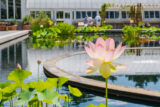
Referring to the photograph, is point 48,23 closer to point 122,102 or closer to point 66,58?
point 66,58

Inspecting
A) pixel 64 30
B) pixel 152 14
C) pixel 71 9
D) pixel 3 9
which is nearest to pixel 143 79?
pixel 64 30

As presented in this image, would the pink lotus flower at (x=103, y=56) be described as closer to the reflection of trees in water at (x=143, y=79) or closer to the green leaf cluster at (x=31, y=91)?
the green leaf cluster at (x=31, y=91)

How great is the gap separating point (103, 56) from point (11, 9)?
42.3 m

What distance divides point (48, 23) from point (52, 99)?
28.0 meters

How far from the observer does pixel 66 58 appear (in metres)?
14.2

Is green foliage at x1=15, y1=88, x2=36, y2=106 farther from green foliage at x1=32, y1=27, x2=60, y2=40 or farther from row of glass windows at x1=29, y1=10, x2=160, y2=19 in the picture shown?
row of glass windows at x1=29, y1=10, x2=160, y2=19

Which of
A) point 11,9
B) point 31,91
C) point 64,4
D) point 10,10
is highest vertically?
point 64,4

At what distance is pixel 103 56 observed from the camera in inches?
93.7

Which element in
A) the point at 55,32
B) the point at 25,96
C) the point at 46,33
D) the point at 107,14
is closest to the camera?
the point at 25,96

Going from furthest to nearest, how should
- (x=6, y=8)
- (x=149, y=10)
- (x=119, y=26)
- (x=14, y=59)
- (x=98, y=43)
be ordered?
(x=149, y=10), (x=6, y=8), (x=119, y=26), (x=14, y=59), (x=98, y=43)

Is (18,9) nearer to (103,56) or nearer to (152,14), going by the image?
(152,14)

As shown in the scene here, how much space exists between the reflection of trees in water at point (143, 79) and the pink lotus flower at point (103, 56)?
6673mm

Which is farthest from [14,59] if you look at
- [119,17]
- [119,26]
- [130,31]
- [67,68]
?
[119,17]

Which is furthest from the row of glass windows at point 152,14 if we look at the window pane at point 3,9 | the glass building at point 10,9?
the window pane at point 3,9
